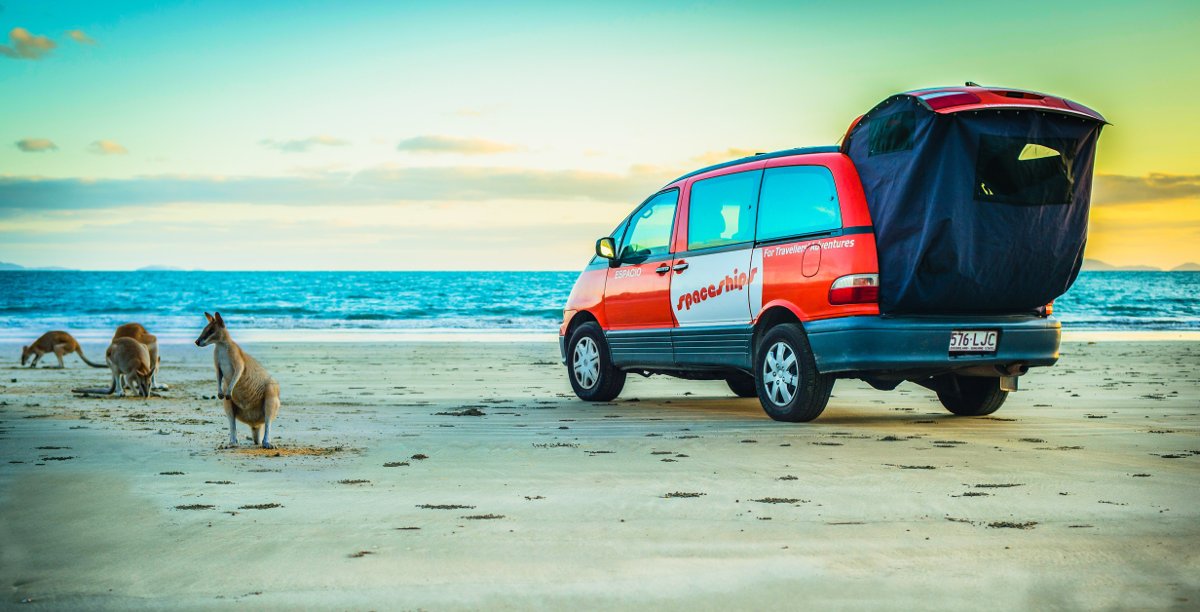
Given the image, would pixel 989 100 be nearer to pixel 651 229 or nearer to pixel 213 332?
pixel 651 229

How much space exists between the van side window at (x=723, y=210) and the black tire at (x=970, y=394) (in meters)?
2.24

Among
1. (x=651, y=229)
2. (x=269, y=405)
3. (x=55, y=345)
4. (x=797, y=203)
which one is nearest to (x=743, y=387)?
(x=651, y=229)

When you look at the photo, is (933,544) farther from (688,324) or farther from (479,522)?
(688,324)

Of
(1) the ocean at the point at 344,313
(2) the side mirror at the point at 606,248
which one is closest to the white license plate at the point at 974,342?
(2) the side mirror at the point at 606,248

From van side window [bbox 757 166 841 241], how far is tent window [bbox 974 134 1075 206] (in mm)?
1084

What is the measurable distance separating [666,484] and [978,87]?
14.0ft

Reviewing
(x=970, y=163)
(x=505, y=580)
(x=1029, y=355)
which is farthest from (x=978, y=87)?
(x=505, y=580)

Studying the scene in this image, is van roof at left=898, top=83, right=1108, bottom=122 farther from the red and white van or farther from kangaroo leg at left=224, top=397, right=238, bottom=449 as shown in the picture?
kangaroo leg at left=224, top=397, right=238, bottom=449

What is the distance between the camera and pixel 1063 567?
441cm

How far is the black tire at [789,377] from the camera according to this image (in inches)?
351

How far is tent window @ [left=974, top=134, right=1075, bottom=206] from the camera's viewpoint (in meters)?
8.34

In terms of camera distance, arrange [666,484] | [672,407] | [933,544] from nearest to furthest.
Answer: [933,544], [666,484], [672,407]

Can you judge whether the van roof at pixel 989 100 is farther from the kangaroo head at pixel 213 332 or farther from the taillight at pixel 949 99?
the kangaroo head at pixel 213 332

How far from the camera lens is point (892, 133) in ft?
27.8
